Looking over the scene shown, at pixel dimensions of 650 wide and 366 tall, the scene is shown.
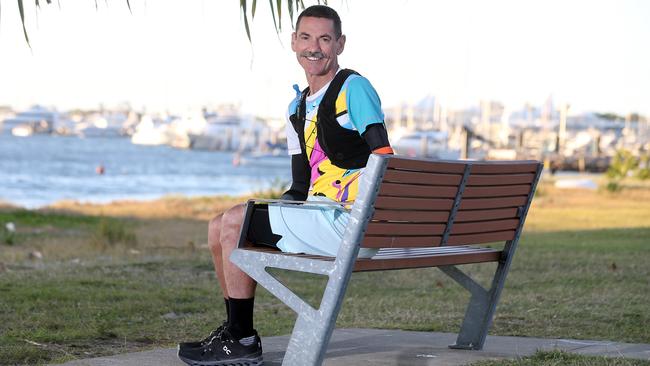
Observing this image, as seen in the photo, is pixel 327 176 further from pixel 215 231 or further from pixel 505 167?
pixel 505 167

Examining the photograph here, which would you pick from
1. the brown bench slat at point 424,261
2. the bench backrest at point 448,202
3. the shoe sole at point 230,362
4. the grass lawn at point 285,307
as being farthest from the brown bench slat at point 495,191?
the shoe sole at point 230,362

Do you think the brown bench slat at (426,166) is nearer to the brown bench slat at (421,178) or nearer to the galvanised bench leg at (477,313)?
the brown bench slat at (421,178)

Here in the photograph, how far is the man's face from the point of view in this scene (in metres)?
4.67

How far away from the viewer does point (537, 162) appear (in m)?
4.94

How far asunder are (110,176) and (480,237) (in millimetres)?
65476

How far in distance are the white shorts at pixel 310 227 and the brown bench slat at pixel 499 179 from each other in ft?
1.70

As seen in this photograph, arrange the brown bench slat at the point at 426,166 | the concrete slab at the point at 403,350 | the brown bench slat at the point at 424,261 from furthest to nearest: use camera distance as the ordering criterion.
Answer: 1. the concrete slab at the point at 403,350
2. the brown bench slat at the point at 424,261
3. the brown bench slat at the point at 426,166

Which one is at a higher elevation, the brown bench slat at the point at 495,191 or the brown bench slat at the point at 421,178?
the brown bench slat at the point at 421,178

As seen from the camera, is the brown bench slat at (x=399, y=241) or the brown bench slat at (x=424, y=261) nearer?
the brown bench slat at (x=399, y=241)

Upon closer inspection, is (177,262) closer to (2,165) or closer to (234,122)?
(2,165)

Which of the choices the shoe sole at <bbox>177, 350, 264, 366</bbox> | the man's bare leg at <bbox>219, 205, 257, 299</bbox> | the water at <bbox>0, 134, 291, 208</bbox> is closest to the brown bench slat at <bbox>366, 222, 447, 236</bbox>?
the man's bare leg at <bbox>219, 205, 257, 299</bbox>

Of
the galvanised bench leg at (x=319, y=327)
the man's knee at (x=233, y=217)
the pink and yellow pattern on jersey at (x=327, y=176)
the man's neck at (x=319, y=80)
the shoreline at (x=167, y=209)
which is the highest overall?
the man's neck at (x=319, y=80)

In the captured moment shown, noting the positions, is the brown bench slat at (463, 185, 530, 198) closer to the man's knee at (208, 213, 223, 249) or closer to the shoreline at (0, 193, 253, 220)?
the man's knee at (208, 213, 223, 249)

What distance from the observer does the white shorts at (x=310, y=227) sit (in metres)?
4.33
